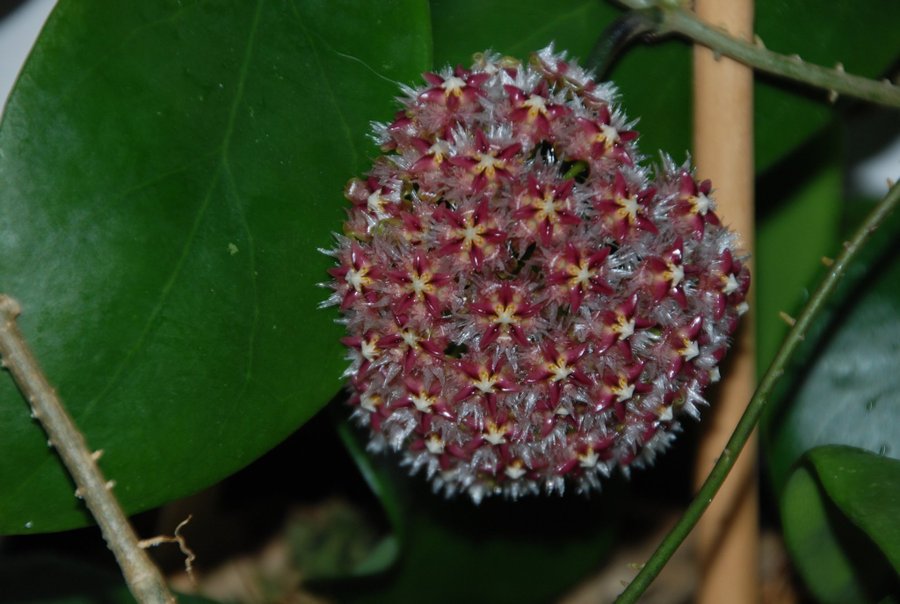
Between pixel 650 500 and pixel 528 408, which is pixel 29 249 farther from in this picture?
pixel 650 500

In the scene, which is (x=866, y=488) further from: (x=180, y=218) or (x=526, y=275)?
(x=180, y=218)

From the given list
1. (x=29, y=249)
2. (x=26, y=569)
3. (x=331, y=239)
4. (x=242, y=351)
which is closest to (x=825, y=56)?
(x=331, y=239)

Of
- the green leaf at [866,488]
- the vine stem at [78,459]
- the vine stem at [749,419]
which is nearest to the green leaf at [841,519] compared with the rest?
the green leaf at [866,488]

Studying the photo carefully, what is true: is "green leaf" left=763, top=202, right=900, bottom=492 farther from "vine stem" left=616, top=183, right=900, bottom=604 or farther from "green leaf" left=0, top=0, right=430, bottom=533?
"green leaf" left=0, top=0, right=430, bottom=533

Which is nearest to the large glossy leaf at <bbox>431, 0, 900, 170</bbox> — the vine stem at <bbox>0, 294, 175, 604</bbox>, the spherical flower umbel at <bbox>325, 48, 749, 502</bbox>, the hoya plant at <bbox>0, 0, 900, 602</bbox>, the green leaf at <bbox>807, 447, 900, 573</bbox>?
the hoya plant at <bbox>0, 0, 900, 602</bbox>

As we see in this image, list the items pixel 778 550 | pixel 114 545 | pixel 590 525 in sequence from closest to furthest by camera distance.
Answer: pixel 114 545, pixel 590 525, pixel 778 550
